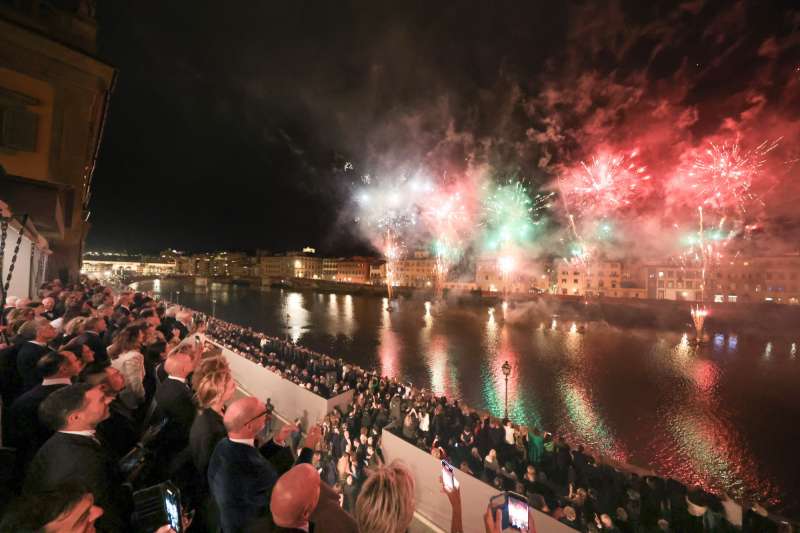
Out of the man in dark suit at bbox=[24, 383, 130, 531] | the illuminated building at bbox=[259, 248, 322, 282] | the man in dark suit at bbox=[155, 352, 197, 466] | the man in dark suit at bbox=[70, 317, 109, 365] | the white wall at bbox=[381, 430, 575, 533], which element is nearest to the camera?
the man in dark suit at bbox=[24, 383, 130, 531]

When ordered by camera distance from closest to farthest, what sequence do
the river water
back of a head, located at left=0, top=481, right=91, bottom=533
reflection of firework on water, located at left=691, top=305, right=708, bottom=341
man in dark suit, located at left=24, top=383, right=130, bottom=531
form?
back of a head, located at left=0, top=481, right=91, bottom=533 < man in dark suit, located at left=24, top=383, right=130, bottom=531 < the river water < reflection of firework on water, located at left=691, top=305, right=708, bottom=341

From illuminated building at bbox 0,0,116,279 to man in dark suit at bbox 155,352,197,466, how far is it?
411 centimetres

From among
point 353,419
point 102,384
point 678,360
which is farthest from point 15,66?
point 678,360

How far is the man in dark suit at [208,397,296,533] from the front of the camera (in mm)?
2039

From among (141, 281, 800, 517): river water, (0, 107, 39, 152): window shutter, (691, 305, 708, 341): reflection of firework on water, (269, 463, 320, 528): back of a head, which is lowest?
(141, 281, 800, 517): river water

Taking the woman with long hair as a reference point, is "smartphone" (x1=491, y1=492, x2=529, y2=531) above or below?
below

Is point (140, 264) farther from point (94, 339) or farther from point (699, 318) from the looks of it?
point (94, 339)

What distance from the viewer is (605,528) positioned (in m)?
4.89

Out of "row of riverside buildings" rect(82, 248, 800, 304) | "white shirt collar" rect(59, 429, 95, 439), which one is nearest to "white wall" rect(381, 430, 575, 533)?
"white shirt collar" rect(59, 429, 95, 439)

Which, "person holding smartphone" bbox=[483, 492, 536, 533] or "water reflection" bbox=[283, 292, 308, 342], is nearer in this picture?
"person holding smartphone" bbox=[483, 492, 536, 533]

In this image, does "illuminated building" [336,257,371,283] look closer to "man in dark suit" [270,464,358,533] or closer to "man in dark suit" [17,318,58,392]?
"man in dark suit" [17,318,58,392]

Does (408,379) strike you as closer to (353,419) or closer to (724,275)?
(353,419)

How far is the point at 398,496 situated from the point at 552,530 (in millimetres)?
→ 3948

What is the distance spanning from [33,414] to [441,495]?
5.07 metres
